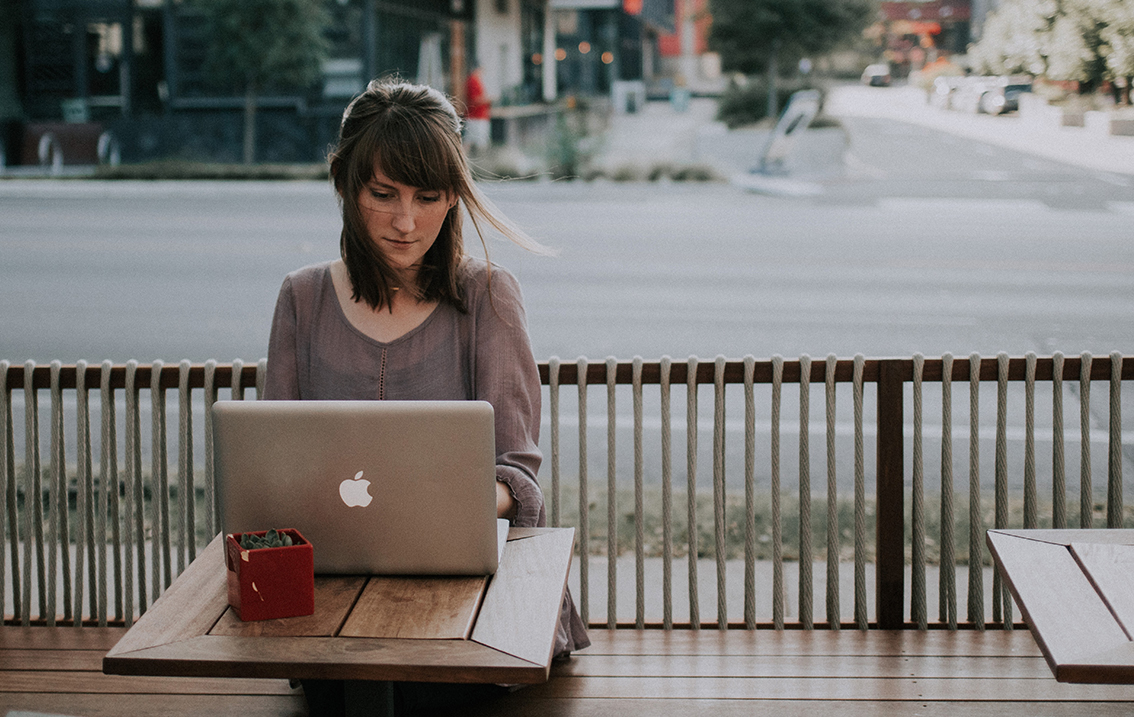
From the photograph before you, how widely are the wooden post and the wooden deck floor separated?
0.14 metres

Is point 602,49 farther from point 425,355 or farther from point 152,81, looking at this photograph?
point 425,355

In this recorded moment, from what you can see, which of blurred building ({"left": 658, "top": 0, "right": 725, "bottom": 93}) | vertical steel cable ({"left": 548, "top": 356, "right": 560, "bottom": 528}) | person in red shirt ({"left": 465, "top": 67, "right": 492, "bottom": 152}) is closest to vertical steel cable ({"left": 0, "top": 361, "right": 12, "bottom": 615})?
vertical steel cable ({"left": 548, "top": 356, "right": 560, "bottom": 528})

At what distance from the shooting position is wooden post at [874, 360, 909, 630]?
296cm

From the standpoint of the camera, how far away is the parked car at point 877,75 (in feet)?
76.2

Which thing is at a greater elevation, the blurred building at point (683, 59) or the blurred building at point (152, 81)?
the blurred building at point (683, 59)

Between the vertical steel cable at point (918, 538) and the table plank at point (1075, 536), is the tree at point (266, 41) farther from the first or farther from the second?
the table plank at point (1075, 536)

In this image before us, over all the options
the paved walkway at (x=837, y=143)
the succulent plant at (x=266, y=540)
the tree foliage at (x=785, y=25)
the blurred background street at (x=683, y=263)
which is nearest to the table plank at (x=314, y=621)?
the succulent plant at (x=266, y=540)

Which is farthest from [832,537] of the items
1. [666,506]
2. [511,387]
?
[511,387]

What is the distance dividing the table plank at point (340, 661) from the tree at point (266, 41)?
16896 mm

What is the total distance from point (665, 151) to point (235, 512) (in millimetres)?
19261

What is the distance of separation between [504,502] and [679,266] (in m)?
8.76

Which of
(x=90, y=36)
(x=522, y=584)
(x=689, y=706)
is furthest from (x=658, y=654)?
(x=90, y=36)

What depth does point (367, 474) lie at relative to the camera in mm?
1754

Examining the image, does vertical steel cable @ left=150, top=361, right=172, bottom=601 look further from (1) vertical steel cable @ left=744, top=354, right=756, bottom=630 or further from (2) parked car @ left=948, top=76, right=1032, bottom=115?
(2) parked car @ left=948, top=76, right=1032, bottom=115
